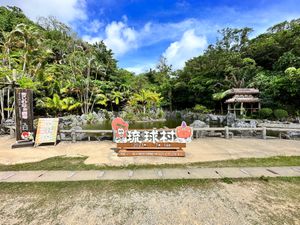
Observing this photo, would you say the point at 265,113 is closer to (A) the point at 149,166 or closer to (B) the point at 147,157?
(B) the point at 147,157

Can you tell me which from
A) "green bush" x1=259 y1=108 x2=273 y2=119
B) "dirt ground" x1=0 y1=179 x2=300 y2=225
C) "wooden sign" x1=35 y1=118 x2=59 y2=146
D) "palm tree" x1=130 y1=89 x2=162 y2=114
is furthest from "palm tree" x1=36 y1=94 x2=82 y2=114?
"green bush" x1=259 y1=108 x2=273 y2=119

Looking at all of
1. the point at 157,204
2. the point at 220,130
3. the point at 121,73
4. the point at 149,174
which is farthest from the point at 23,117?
the point at 121,73

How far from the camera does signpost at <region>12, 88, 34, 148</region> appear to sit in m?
6.77

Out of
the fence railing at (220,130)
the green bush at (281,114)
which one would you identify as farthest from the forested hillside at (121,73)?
the fence railing at (220,130)

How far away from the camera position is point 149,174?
409cm

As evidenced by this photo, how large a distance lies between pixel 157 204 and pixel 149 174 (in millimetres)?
1223

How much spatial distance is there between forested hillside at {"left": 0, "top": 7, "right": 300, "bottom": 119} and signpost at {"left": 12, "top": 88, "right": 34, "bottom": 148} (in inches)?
147

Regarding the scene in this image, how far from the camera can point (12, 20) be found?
23922 mm

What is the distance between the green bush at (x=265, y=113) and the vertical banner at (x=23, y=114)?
1652 centimetres

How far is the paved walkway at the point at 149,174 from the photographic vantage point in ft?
12.8

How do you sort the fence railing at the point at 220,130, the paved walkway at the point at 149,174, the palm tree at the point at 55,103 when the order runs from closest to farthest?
1. the paved walkway at the point at 149,174
2. the fence railing at the point at 220,130
3. the palm tree at the point at 55,103

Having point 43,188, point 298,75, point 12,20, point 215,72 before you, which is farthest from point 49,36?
point 298,75

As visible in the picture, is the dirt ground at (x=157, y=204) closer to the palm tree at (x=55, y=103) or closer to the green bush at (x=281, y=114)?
the green bush at (x=281, y=114)

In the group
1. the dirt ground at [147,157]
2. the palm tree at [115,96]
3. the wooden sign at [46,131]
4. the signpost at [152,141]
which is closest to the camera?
the dirt ground at [147,157]
